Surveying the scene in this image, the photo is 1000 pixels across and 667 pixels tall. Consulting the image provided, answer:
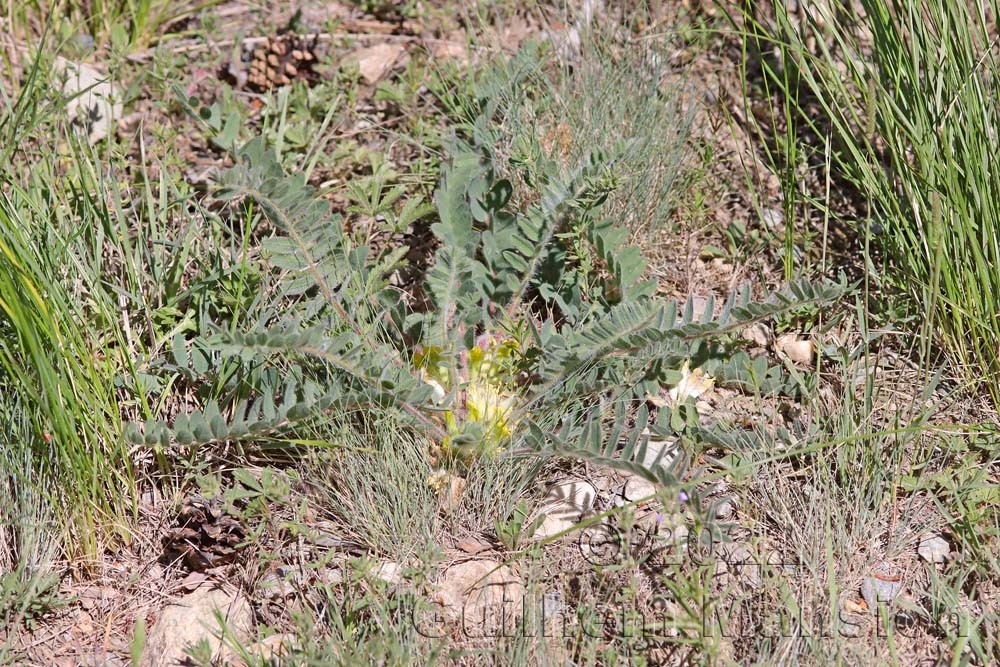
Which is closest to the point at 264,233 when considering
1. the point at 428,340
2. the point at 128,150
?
the point at 128,150

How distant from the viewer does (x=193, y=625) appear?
1.89m

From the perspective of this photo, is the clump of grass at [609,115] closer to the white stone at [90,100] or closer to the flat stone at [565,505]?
the flat stone at [565,505]

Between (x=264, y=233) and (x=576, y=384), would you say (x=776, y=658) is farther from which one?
(x=264, y=233)

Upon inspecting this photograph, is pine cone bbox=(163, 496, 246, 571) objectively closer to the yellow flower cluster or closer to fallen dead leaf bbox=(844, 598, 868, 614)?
the yellow flower cluster

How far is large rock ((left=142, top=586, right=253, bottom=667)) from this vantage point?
72.9 inches

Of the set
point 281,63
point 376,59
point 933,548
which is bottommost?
point 933,548

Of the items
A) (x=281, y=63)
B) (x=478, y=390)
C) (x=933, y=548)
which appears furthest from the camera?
(x=281, y=63)

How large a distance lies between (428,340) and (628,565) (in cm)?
67

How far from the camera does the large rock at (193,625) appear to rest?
1.85 m

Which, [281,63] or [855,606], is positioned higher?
[281,63]

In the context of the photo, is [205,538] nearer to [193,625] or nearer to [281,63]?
[193,625]

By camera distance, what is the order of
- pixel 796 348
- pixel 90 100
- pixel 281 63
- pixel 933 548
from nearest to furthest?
pixel 933 548 → pixel 796 348 → pixel 90 100 → pixel 281 63

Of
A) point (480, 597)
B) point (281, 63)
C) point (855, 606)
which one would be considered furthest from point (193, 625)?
point (281, 63)

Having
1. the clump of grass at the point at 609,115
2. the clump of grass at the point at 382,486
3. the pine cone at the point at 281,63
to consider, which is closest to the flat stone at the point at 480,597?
the clump of grass at the point at 382,486
